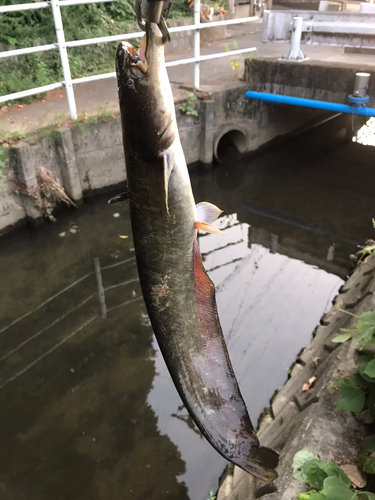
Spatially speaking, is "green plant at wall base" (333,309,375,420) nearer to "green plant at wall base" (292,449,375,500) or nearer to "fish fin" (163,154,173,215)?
"green plant at wall base" (292,449,375,500)

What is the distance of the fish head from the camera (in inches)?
53.1

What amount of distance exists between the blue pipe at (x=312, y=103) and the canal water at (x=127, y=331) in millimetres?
1258

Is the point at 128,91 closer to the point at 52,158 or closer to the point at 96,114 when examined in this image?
the point at 52,158

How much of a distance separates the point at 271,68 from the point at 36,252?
5.03m

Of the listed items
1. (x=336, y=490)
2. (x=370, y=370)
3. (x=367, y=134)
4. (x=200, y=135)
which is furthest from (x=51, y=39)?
(x=336, y=490)

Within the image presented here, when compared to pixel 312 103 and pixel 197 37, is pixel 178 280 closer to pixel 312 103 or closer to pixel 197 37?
pixel 312 103

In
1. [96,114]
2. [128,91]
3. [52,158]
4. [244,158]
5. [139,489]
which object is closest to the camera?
[128,91]

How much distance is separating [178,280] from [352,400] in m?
1.31

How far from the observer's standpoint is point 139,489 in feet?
9.89

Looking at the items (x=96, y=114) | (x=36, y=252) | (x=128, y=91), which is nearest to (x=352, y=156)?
(x=96, y=114)

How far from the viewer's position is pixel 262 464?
1.61m

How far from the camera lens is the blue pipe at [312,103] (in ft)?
21.5

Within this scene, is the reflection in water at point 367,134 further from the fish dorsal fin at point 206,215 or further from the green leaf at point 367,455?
the fish dorsal fin at point 206,215

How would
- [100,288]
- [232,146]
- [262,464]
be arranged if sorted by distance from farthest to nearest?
[232,146]
[100,288]
[262,464]
